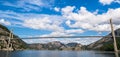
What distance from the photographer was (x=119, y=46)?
143250mm

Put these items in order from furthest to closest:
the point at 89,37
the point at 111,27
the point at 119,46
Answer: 1. the point at 119,46
2. the point at 89,37
3. the point at 111,27

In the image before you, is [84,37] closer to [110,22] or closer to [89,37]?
[89,37]

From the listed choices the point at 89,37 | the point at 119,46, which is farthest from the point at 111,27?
the point at 119,46

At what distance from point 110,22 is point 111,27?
65 centimetres

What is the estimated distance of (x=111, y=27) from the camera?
25188 millimetres

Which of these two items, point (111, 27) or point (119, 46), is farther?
point (119, 46)

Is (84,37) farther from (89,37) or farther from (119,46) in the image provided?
(119,46)

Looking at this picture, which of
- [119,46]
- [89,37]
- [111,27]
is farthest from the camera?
[119,46]

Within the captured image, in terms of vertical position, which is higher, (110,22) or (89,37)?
(110,22)

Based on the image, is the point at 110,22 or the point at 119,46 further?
the point at 119,46

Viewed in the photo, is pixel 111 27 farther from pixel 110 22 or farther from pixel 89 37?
pixel 89 37

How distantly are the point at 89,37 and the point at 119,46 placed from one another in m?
122

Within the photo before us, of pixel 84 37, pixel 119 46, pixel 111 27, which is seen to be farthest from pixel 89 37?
pixel 119 46

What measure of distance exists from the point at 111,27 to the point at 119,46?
12321cm
